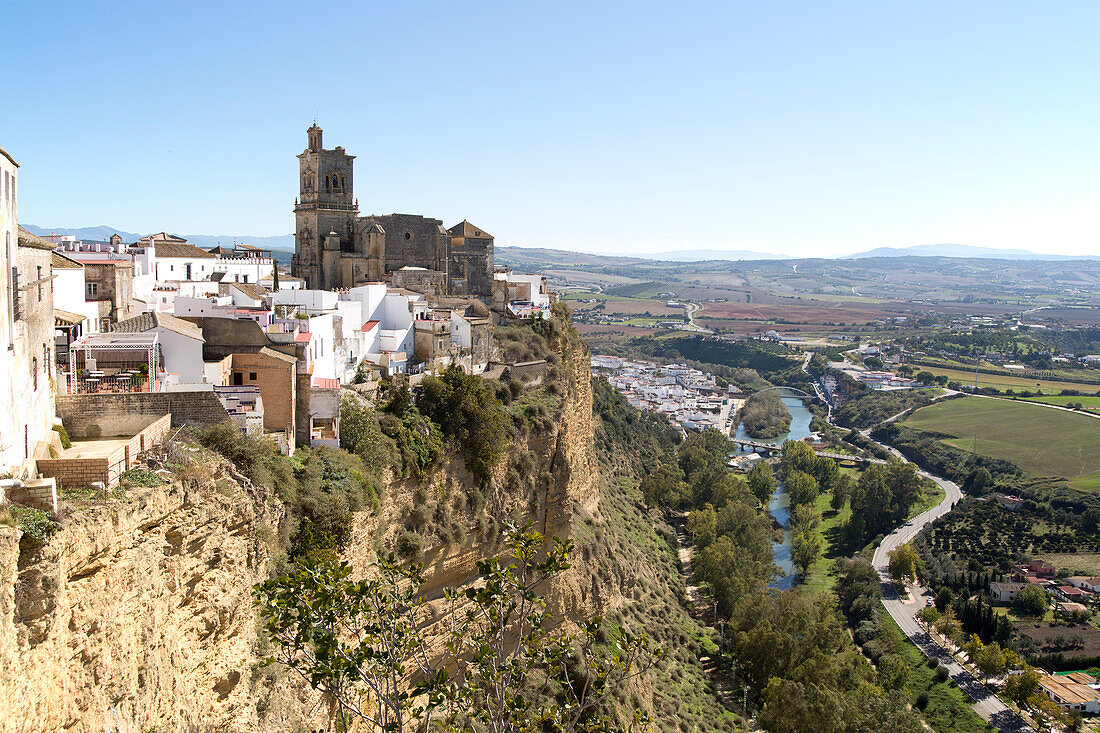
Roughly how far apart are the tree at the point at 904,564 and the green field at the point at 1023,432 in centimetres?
2528

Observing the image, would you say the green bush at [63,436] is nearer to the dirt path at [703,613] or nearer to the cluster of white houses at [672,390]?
the dirt path at [703,613]

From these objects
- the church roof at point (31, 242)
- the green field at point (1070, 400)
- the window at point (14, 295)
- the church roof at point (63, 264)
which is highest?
the church roof at point (31, 242)

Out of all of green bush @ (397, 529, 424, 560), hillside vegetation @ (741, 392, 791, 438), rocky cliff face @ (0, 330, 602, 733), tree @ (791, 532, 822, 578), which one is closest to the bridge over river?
hillside vegetation @ (741, 392, 791, 438)

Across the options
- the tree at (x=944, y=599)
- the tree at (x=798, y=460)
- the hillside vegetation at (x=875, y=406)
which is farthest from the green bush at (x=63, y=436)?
the hillside vegetation at (x=875, y=406)

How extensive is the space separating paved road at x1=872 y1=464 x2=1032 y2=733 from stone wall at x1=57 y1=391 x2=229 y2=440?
31005 millimetres

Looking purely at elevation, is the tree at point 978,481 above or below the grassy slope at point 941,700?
above

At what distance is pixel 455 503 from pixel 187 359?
684cm

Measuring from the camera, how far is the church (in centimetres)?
3088

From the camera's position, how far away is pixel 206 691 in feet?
32.7

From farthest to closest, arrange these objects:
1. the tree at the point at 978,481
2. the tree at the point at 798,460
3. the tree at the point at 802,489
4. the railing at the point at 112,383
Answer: the tree at the point at 978,481
the tree at the point at 798,460
the tree at the point at 802,489
the railing at the point at 112,383

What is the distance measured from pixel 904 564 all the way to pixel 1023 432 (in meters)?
41.6

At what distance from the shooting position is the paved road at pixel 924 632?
30.8 meters

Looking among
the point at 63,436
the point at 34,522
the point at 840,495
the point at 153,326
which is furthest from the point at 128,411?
the point at 840,495

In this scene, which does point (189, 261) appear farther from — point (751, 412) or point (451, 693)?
point (751, 412)
